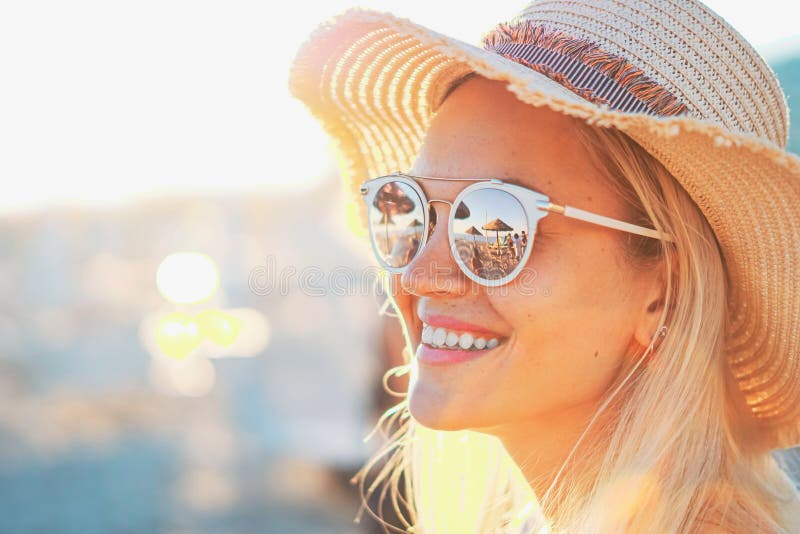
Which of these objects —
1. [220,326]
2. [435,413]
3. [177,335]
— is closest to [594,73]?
[435,413]

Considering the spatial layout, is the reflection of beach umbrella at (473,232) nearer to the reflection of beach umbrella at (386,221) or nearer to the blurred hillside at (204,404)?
the reflection of beach umbrella at (386,221)

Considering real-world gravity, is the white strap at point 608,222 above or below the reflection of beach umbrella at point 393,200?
below

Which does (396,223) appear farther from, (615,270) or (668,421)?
(668,421)

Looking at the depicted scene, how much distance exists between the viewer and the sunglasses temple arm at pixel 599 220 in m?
1.92

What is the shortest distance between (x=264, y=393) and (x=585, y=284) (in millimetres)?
8117

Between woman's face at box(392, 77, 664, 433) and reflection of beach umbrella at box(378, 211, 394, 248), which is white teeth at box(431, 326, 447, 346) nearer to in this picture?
woman's face at box(392, 77, 664, 433)

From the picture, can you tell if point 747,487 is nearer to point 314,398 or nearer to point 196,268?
point 314,398

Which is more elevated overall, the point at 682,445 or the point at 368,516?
the point at 682,445

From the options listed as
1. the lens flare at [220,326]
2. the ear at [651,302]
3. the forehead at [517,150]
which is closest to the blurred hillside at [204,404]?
the lens flare at [220,326]

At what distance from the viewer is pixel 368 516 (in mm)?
5449

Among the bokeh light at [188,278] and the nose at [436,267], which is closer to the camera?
the nose at [436,267]

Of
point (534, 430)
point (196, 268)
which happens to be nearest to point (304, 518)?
point (534, 430)

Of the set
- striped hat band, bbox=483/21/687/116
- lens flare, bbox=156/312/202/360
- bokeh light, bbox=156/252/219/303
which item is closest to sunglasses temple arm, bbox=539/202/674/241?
striped hat band, bbox=483/21/687/116

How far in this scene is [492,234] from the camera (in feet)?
6.40
